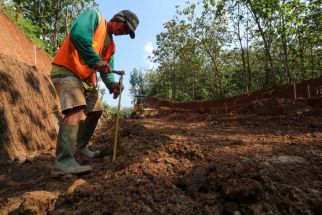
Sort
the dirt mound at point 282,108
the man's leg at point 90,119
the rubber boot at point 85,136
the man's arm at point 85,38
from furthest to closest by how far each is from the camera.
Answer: the dirt mound at point 282,108
the rubber boot at point 85,136
the man's leg at point 90,119
the man's arm at point 85,38

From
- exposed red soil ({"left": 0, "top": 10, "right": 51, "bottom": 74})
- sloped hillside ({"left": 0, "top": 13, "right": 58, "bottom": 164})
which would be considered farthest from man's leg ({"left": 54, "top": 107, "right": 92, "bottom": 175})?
exposed red soil ({"left": 0, "top": 10, "right": 51, "bottom": 74})

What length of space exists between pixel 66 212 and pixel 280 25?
22.5 metres

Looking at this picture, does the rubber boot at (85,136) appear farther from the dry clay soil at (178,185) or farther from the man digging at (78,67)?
the man digging at (78,67)

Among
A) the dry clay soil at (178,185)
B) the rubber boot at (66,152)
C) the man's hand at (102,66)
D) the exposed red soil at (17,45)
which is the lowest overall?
the dry clay soil at (178,185)

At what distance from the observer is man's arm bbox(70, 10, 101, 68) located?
145 inches

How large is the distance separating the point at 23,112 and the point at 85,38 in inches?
131

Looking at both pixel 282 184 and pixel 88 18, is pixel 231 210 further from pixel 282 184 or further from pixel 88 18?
pixel 88 18

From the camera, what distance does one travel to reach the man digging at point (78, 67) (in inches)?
145

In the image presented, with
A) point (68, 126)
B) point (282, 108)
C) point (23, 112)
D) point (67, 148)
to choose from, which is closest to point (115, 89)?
point (68, 126)

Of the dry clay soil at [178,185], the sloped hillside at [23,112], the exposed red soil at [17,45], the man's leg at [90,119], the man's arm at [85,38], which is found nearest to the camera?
the dry clay soil at [178,185]

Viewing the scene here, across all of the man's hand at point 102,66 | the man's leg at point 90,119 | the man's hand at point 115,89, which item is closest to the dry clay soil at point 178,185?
the man's leg at point 90,119

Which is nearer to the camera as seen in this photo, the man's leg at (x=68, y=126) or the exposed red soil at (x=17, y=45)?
the man's leg at (x=68, y=126)

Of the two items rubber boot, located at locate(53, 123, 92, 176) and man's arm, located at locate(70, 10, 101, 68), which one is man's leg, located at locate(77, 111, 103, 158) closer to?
rubber boot, located at locate(53, 123, 92, 176)

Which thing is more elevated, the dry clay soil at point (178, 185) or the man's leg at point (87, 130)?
the man's leg at point (87, 130)
